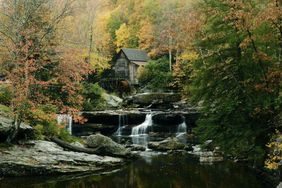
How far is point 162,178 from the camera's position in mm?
13805

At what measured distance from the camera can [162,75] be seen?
3938 cm

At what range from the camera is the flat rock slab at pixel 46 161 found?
1372cm

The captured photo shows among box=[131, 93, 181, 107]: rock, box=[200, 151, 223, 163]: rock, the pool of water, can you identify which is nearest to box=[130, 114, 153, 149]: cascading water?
box=[131, 93, 181, 107]: rock

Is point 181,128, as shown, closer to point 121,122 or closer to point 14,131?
point 121,122


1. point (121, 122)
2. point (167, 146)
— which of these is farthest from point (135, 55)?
point (167, 146)

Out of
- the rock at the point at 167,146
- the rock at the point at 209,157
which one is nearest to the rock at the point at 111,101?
the rock at the point at 167,146

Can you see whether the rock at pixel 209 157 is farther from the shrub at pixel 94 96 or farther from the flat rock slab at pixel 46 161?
the shrub at pixel 94 96

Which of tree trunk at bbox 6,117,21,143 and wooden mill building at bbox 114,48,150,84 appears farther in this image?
wooden mill building at bbox 114,48,150,84

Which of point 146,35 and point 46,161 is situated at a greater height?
point 146,35

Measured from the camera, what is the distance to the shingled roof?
47.7 metres

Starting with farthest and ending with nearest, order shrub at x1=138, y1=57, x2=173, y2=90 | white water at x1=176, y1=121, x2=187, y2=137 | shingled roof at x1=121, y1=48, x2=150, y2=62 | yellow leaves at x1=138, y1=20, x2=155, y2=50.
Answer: yellow leaves at x1=138, y1=20, x2=155, y2=50
shingled roof at x1=121, y1=48, x2=150, y2=62
shrub at x1=138, y1=57, x2=173, y2=90
white water at x1=176, y1=121, x2=187, y2=137

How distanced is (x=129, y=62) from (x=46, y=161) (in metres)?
34.2

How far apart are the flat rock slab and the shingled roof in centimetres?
3185

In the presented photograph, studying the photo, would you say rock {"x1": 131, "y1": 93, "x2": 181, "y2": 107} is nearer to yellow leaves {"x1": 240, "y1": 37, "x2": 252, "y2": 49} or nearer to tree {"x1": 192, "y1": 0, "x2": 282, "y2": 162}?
tree {"x1": 192, "y1": 0, "x2": 282, "y2": 162}
